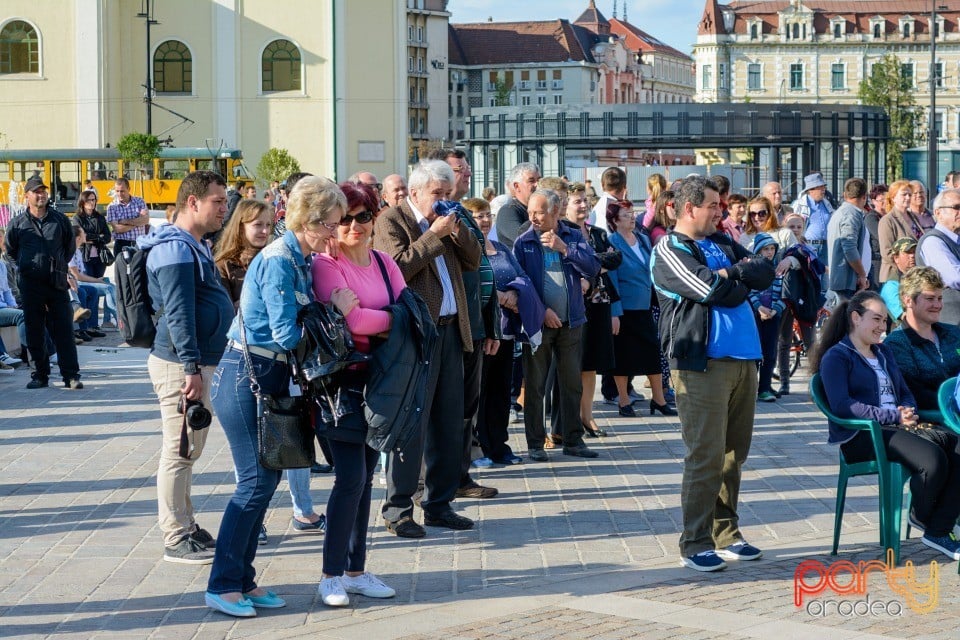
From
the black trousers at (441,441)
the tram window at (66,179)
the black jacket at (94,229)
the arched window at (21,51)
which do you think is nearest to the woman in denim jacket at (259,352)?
the black trousers at (441,441)

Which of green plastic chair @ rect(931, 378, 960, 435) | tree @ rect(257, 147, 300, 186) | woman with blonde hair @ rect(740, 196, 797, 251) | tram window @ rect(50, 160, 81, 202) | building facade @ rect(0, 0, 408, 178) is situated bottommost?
green plastic chair @ rect(931, 378, 960, 435)

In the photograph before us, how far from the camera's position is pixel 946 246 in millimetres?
10094

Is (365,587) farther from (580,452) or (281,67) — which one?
(281,67)

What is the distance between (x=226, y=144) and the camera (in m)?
67.9

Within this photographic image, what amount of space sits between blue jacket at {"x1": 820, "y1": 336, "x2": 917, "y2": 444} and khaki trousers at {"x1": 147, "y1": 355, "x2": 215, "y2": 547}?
324 cm

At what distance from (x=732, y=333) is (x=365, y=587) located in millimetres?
2167

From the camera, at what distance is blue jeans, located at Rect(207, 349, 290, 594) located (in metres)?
6.14

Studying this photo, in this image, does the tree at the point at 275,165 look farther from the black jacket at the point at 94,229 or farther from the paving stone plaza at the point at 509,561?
the paving stone plaza at the point at 509,561

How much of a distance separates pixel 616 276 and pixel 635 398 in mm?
1582

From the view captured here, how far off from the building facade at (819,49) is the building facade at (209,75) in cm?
6234

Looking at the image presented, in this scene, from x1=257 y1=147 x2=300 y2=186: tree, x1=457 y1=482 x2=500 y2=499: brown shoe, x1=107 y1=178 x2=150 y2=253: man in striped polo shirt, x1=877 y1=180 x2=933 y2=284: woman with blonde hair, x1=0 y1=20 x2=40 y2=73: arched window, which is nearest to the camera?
x1=457 y1=482 x2=500 y2=499: brown shoe

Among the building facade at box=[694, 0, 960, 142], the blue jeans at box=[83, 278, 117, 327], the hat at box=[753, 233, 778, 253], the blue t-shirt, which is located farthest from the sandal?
the building facade at box=[694, 0, 960, 142]

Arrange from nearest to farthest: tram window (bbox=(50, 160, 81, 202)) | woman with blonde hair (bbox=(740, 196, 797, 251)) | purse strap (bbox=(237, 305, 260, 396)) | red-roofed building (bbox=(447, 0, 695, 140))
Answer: purse strap (bbox=(237, 305, 260, 396)), woman with blonde hair (bbox=(740, 196, 797, 251)), tram window (bbox=(50, 160, 81, 202)), red-roofed building (bbox=(447, 0, 695, 140))

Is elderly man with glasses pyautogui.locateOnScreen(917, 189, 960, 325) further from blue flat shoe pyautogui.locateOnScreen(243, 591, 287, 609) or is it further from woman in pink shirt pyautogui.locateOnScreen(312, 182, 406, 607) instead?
blue flat shoe pyautogui.locateOnScreen(243, 591, 287, 609)
